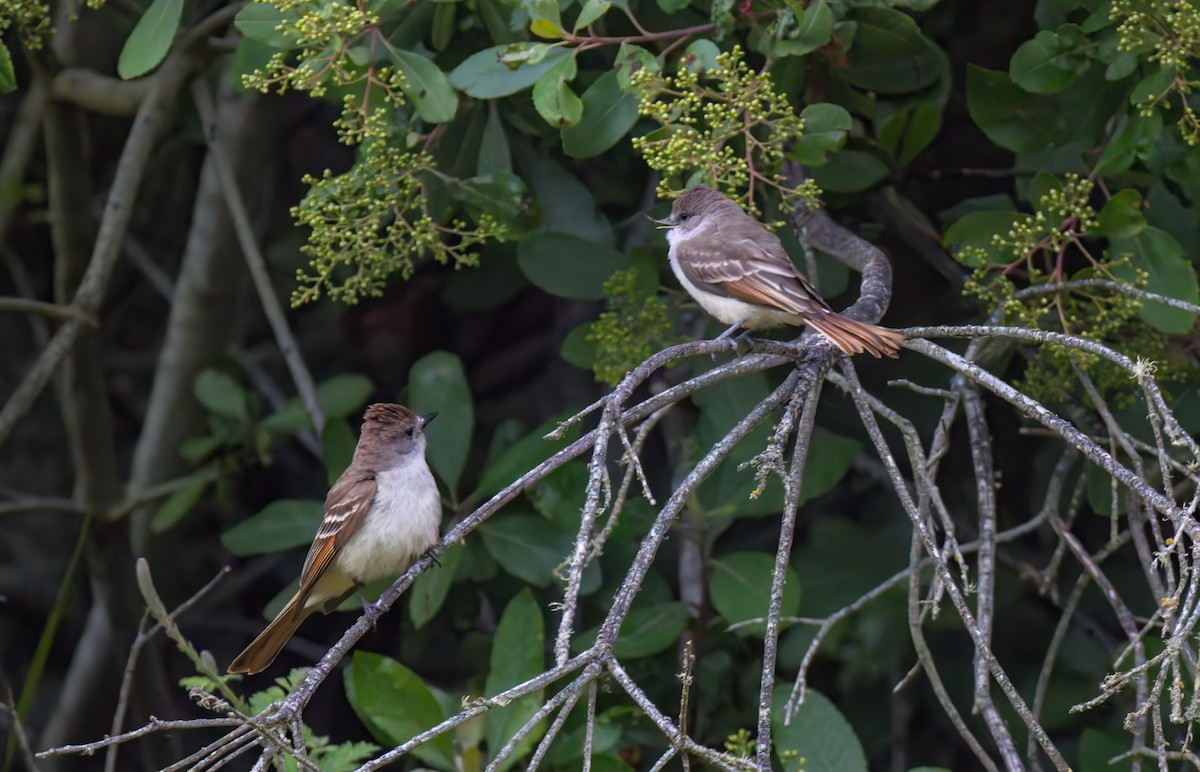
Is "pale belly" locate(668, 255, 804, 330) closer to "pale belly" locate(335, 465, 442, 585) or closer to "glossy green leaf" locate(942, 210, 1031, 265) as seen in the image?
"glossy green leaf" locate(942, 210, 1031, 265)

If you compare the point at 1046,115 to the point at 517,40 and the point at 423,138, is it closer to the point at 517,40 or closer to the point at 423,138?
the point at 517,40

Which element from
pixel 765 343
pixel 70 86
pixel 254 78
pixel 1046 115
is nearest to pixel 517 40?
pixel 254 78

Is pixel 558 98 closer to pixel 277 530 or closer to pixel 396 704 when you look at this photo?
pixel 396 704

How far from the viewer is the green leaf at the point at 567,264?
4098mm

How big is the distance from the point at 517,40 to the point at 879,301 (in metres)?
1.35

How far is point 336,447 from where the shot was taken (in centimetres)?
462

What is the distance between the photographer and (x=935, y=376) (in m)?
4.48

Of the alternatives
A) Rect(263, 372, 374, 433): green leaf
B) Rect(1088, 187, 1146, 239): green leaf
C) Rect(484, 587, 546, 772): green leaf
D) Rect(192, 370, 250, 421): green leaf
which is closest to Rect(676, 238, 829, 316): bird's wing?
Rect(1088, 187, 1146, 239): green leaf

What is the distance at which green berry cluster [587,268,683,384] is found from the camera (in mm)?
3717

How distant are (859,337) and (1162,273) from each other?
1.02m

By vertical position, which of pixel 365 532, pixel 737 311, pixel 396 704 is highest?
pixel 737 311

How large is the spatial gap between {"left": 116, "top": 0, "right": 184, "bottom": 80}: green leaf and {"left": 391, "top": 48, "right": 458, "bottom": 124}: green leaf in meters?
0.70

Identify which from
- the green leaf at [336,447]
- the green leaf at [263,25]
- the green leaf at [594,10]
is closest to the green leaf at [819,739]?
the green leaf at [336,447]

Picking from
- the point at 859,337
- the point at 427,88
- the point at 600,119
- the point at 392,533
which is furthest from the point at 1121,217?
the point at 392,533
